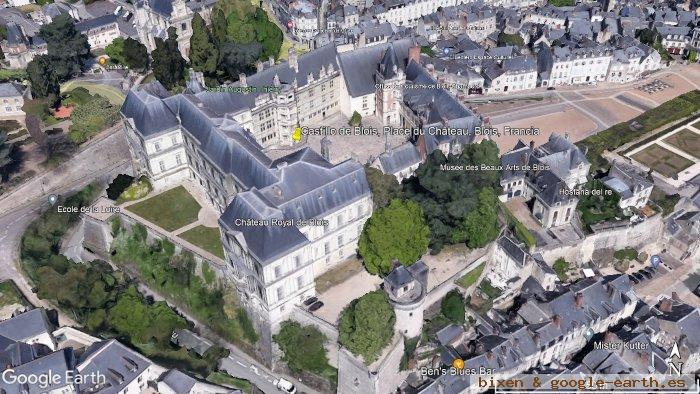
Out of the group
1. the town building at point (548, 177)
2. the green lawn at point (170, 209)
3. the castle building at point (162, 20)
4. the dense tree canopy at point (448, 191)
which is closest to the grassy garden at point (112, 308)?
the green lawn at point (170, 209)

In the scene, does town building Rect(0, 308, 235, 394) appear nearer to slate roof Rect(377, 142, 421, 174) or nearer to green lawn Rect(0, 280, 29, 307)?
green lawn Rect(0, 280, 29, 307)

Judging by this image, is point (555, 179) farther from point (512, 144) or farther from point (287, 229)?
point (287, 229)

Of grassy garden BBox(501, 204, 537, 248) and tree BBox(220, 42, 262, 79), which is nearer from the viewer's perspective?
grassy garden BBox(501, 204, 537, 248)

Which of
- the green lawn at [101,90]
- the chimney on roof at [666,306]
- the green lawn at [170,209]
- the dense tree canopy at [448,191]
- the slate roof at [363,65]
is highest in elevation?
the slate roof at [363,65]

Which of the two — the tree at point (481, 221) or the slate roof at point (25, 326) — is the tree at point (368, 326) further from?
the slate roof at point (25, 326)

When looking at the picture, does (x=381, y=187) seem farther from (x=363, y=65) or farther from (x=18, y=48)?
(x=18, y=48)

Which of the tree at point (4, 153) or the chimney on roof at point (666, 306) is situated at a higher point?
the tree at point (4, 153)

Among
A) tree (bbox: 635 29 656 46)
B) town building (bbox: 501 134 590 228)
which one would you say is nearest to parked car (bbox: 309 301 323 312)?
town building (bbox: 501 134 590 228)

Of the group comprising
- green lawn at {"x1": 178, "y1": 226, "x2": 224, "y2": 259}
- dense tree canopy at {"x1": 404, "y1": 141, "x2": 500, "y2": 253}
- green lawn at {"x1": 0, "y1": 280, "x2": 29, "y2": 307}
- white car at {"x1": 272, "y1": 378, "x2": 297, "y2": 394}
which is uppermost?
dense tree canopy at {"x1": 404, "y1": 141, "x2": 500, "y2": 253}
